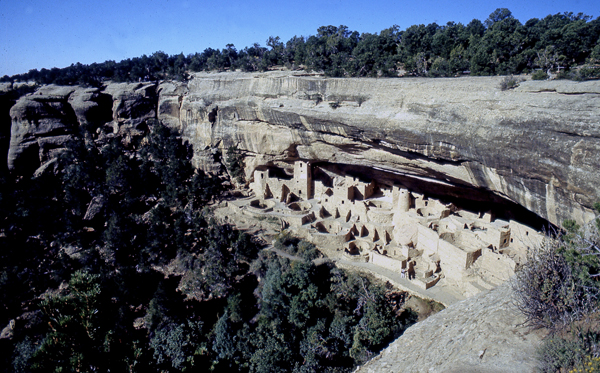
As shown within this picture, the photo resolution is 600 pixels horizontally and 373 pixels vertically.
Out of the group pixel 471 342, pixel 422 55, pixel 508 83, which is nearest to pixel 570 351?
pixel 471 342

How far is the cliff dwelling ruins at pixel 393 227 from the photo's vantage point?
55.9 ft

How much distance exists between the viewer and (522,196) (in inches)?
624

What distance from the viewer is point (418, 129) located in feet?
58.1

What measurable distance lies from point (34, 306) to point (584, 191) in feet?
105

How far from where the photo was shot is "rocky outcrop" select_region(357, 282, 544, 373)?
8781mm

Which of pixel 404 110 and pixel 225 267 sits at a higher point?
pixel 404 110

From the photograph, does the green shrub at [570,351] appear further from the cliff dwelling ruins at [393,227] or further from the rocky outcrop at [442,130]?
the cliff dwelling ruins at [393,227]

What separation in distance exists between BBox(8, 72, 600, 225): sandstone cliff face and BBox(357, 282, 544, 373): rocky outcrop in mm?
4992

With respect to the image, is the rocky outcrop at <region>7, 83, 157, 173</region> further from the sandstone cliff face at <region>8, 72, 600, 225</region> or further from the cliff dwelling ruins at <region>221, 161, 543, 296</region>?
the cliff dwelling ruins at <region>221, 161, 543, 296</region>

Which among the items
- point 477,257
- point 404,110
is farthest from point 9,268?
point 477,257

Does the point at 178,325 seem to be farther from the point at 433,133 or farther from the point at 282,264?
the point at 433,133

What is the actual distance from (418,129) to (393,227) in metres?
6.51

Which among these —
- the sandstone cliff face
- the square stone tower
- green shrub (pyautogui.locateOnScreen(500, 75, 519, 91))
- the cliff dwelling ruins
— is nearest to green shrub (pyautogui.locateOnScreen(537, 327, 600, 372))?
the sandstone cliff face

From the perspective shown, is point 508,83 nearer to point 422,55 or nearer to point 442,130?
point 442,130
